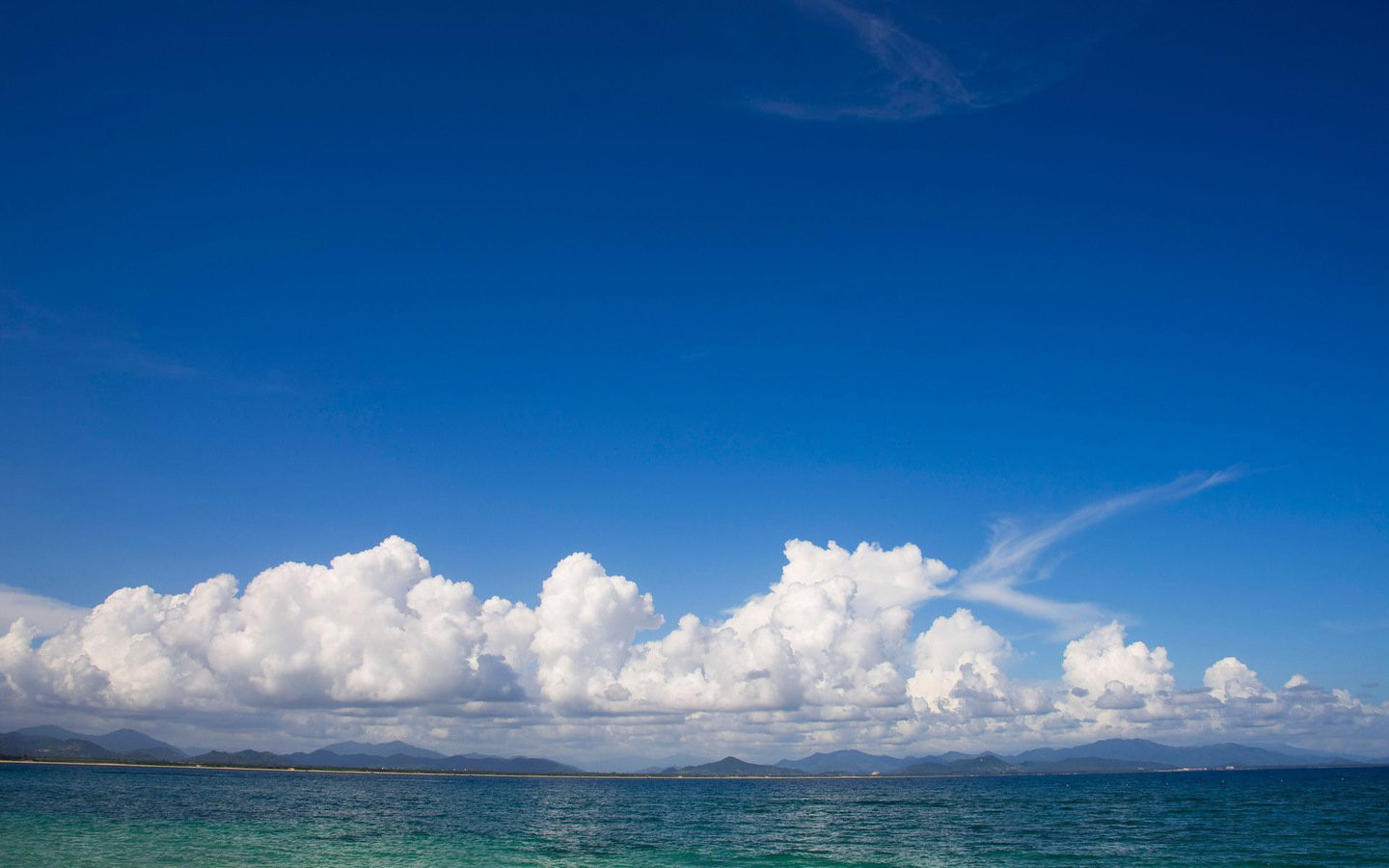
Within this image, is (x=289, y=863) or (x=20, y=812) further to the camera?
(x=20, y=812)

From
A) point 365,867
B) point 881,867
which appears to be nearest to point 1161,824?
point 881,867

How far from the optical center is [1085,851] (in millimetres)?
66500

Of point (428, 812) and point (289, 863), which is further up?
point (289, 863)

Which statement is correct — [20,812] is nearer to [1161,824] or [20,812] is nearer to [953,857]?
[953,857]

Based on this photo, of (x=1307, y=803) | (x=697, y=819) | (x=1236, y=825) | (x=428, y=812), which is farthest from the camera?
(x=1307, y=803)

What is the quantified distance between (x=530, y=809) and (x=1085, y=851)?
9180cm

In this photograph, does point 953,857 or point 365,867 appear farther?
point 953,857

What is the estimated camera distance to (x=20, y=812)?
89.0m

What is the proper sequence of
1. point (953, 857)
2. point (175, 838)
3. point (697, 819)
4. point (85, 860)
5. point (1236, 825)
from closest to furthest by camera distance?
point (85, 860) < point (953, 857) < point (175, 838) < point (1236, 825) < point (697, 819)

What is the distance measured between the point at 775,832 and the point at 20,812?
83839mm

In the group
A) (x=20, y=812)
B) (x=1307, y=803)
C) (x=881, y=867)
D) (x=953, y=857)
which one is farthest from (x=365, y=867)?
(x=1307, y=803)

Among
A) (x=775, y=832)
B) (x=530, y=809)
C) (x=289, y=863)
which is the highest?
(x=289, y=863)

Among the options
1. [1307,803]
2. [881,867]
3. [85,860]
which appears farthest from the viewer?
[1307,803]

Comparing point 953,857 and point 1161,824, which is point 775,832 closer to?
point 953,857
